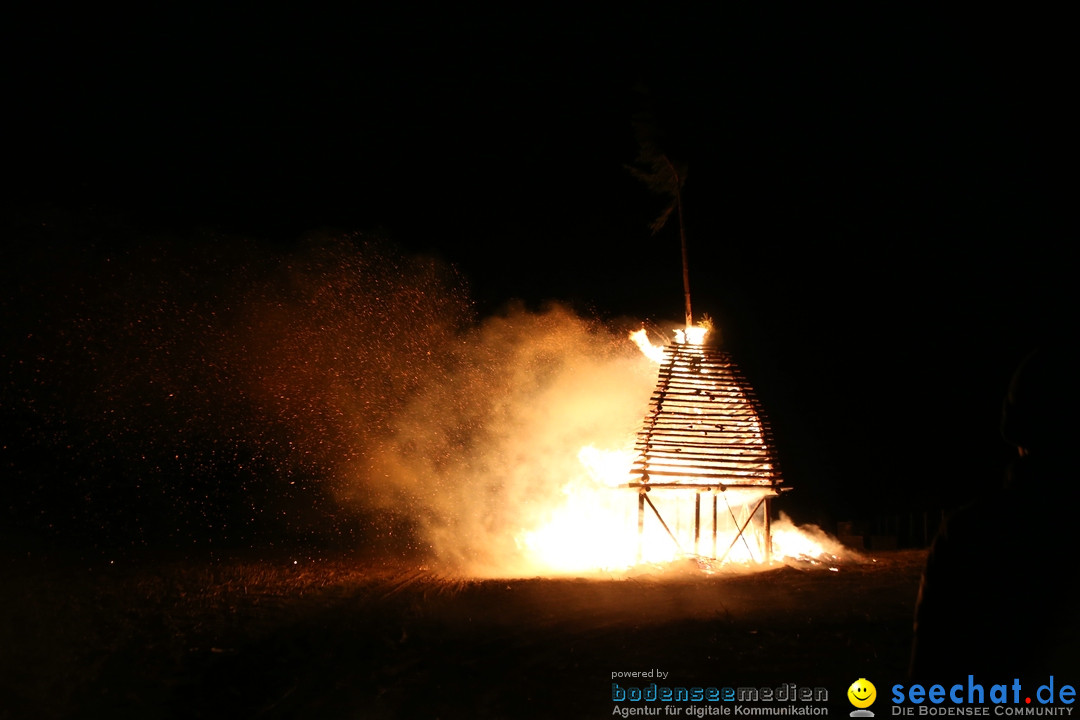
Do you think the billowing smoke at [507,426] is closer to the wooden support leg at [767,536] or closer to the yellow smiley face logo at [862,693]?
the wooden support leg at [767,536]

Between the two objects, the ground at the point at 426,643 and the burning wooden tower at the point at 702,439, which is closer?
the ground at the point at 426,643

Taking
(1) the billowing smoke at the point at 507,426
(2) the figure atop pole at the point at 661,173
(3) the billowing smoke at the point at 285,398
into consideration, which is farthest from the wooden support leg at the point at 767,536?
(2) the figure atop pole at the point at 661,173

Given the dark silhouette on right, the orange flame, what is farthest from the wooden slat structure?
the dark silhouette on right

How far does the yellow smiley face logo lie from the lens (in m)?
6.00

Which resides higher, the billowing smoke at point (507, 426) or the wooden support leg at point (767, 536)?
the billowing smoke at point (507, 426)

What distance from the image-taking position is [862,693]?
6121 mm

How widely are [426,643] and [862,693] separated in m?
4.24

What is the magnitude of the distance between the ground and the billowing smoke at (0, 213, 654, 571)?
5.24 metres

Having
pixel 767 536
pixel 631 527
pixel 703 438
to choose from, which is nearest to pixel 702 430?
pixel 703 438

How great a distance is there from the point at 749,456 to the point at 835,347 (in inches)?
503

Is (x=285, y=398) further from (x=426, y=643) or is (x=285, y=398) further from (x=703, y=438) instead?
(x=426, y=643)

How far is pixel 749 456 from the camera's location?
52.1 feet

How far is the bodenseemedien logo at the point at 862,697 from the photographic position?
5.82m

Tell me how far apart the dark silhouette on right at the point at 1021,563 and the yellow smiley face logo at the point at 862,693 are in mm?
3393
